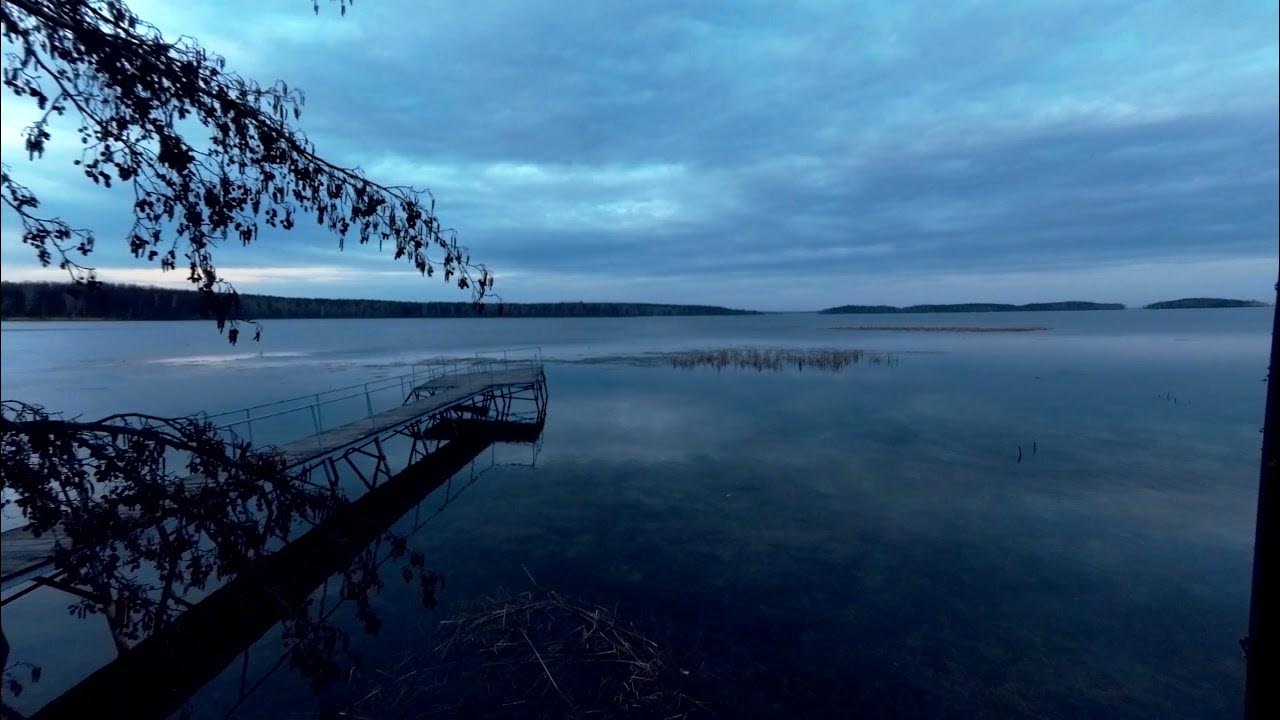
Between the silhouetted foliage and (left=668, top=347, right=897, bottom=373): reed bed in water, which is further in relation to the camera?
(left=668, top=347, right=897, bottom=373): reed bed in water

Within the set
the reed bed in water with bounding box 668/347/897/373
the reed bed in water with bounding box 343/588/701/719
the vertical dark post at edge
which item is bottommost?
the reed bed in water with bounding box 343/588/701/719

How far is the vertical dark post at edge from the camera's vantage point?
4.02 m

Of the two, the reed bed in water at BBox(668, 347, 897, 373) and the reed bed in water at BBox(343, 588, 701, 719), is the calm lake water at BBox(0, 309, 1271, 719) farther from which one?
the reed bed in water at BBox(668, 347, 897, 373)

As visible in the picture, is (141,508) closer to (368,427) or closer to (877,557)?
(877,557)

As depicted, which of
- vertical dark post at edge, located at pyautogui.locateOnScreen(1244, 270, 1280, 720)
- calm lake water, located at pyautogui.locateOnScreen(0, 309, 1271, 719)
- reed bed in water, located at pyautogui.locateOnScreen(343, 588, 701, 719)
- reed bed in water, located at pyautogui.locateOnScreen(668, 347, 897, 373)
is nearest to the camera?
vertical dark post at edge, located at pyautogui.locateOnScreen(1244, 270, 1280, 720)

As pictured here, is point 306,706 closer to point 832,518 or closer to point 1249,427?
point 832,518

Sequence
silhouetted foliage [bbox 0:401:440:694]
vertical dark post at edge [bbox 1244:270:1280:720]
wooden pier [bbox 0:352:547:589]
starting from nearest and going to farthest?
1. silhouetted foliage [bbox 0:401:440:694]
2. vertical dark post at edge [bbox 1244:270:1280:720]
3. wooden pier [bbox 0:352:547:589]

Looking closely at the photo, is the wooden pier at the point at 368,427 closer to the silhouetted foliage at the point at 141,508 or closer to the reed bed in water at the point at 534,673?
the reed bed in water at the point at 534,673

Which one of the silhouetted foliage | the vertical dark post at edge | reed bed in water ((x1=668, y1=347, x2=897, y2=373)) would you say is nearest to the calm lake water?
the silhouetted foliage

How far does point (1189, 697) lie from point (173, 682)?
18.8m

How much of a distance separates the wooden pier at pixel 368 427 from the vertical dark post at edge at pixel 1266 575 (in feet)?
50.3

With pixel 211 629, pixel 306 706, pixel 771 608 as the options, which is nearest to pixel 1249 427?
pixel 771 608

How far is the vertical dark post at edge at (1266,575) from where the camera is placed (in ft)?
13.2

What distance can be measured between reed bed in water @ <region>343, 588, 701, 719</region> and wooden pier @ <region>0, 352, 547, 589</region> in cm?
531
